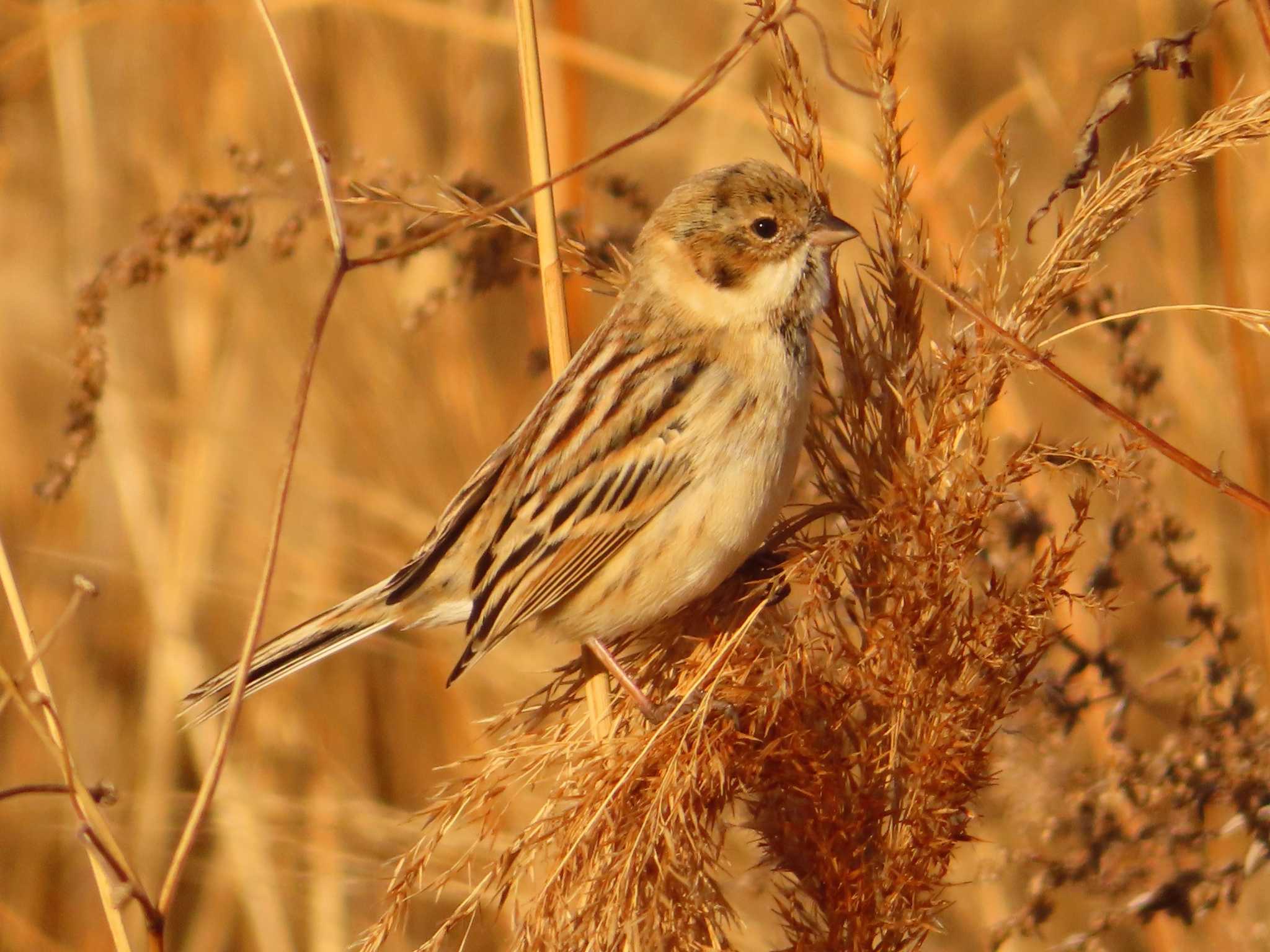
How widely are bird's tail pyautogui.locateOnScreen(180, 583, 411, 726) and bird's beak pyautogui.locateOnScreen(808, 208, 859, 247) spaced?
1.20 m

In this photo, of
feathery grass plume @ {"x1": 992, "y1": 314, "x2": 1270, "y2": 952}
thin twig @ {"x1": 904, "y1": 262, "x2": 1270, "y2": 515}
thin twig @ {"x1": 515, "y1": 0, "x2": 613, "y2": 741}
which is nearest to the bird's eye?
thin twig @ {"x1": 515, "y1": 0, "x2": 613, "y2": 741}

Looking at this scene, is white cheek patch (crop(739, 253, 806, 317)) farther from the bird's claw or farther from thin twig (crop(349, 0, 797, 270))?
the bird's claw

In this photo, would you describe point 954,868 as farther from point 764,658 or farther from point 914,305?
point 914,305

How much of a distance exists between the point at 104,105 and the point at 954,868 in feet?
12.6

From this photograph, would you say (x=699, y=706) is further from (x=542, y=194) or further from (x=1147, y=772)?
(x=1147, y=772)

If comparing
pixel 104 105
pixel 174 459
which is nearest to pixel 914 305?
pixel 174 459

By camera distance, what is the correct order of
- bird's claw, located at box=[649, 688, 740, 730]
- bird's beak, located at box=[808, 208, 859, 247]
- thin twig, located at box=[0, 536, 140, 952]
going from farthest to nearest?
bird's beak, located at box=[808, 208, 859, 247] < bird's claw, located at box=[649, 688, 740, 730] < thin twig, located at box=[0, 536, 140, 952]

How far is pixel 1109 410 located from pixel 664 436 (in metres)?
1.01

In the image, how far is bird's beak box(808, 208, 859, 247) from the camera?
8.38 feet

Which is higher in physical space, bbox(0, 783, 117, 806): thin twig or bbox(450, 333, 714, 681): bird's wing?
bbox(450, 333, 714, 681): bird's wing

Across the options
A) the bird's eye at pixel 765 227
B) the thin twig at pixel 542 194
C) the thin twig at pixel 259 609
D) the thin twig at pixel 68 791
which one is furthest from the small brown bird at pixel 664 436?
the thin twig at pixel 259 609

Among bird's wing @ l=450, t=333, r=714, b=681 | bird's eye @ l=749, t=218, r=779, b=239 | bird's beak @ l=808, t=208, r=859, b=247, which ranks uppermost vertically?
bird's eye @ l=749, t=218, r=779, b=239

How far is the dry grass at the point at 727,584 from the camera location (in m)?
2.01

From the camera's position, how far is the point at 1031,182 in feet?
17.0
